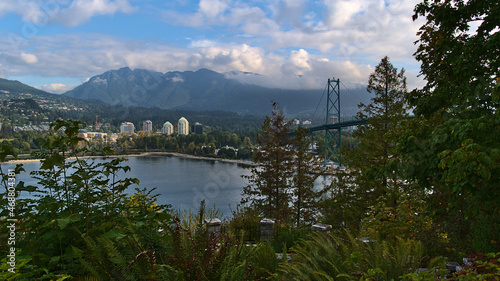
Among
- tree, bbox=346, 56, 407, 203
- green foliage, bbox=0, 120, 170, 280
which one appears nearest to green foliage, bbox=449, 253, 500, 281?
green foliage, bbox=0, 120, 170, 280

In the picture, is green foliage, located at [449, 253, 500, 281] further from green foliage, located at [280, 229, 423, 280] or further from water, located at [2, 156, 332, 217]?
water, located at [2, 156, 332, 217]

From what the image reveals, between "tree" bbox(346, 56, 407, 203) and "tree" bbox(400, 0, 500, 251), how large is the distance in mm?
4132

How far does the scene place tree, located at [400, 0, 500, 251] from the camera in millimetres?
2459

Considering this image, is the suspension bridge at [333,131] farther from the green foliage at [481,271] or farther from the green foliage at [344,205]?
the green foliage at [481,271]

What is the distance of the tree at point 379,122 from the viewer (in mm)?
8414

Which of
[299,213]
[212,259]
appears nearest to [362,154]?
[299,213]

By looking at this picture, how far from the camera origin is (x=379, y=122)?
9117 mm

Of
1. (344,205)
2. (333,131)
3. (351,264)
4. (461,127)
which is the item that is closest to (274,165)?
(344,205)

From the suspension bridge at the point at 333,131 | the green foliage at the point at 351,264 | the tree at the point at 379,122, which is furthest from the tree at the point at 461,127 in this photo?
the suspension bridge at the point at 333,131

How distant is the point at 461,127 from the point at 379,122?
691 centimetres

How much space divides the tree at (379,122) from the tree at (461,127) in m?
4.13

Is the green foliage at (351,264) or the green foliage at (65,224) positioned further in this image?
the green foliage at (351,264)

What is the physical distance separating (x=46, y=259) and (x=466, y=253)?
11.9 feet

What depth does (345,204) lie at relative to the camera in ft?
29.4
